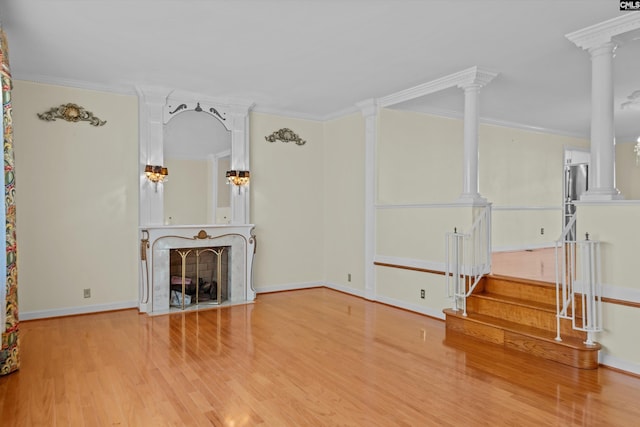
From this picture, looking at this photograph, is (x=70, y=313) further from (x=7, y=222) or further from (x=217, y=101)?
(x=217, y=101)

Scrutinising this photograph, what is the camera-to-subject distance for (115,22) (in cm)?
349

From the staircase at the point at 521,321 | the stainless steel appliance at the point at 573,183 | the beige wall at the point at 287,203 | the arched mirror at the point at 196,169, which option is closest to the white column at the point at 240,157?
the arched mirror at the point at 196,169

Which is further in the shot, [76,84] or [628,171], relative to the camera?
[628,171]

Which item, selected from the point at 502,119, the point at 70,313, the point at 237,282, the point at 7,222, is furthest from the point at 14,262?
the point at 502,119

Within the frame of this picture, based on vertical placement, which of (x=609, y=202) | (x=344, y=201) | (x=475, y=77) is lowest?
(x=609, y=202)

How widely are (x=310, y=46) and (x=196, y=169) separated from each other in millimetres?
2613

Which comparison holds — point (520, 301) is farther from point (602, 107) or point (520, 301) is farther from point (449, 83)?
point (449, 83)

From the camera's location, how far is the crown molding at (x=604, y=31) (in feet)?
11.0

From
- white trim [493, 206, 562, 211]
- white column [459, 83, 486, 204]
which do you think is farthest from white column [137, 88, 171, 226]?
white trim [493, 206, 562, 211]

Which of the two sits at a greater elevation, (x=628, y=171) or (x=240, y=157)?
(x=628, y=171)

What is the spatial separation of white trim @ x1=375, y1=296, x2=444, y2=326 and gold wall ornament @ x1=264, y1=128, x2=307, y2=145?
2773 millimetres

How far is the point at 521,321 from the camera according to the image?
417 cm

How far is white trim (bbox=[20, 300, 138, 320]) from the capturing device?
15.9 feet

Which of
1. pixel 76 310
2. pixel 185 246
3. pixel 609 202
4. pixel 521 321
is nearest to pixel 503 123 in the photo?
pixel 609 202
